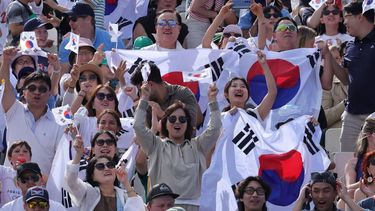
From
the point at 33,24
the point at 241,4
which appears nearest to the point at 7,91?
the point at 33,24

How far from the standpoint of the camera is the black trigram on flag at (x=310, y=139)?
16.1 metres

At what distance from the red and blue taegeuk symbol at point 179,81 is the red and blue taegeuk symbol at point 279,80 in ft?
1.88

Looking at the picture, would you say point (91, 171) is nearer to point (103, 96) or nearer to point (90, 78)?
point (103, 96)

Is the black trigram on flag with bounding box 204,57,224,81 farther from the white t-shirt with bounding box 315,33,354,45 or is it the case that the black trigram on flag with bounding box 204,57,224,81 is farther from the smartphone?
the smartphone

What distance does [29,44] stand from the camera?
18453 mm

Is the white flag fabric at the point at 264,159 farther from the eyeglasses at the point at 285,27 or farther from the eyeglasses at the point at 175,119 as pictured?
the eyeglasses at the point at 285,27

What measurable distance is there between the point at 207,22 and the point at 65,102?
3382 mm

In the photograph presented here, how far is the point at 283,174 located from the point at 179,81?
7.44 ft

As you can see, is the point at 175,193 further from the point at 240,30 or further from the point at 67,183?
the point at 240,30

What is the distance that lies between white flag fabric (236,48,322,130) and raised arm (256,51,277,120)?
37 centimetres

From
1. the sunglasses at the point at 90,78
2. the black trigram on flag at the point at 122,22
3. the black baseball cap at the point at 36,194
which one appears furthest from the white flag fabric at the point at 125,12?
the black baseball cap at the point at 36,194

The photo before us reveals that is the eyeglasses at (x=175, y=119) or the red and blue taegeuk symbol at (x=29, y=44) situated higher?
the red and blue taegeuk symbol at (x=29, y=44)

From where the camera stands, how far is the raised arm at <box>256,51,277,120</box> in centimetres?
1684

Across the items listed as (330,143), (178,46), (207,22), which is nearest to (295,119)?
(330,143)
